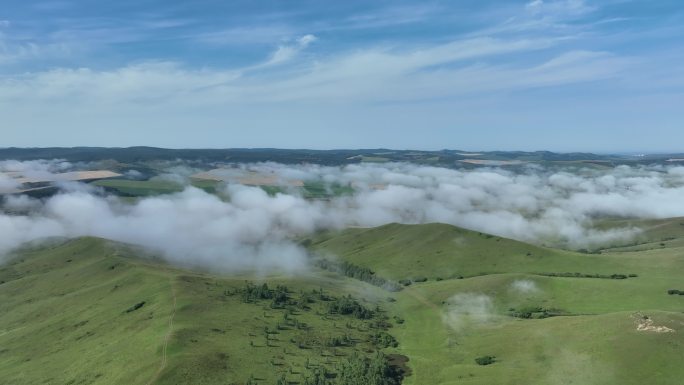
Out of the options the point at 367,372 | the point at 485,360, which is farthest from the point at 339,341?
the point at 485,360

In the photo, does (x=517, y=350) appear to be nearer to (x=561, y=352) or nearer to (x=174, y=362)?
(x=561, y=352)

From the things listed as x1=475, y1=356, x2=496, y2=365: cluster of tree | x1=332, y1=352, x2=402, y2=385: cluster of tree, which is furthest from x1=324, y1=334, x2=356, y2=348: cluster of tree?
x1=475, y1=356, x2=496, y2=365: cluster of tree

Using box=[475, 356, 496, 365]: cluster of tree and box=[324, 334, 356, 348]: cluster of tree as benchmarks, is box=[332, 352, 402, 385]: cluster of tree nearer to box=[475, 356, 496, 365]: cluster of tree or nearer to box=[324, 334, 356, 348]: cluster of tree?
box=[324, 334, 356, 348]: cluster of tree

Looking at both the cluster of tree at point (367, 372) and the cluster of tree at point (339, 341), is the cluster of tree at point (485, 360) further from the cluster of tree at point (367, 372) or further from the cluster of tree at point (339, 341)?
the cluster of tree at point (339, 341)

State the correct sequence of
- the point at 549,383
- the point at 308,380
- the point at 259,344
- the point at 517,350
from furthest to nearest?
the point at 259,344 → the point at 517,350 → the point at 308,380 → the point at 549,383

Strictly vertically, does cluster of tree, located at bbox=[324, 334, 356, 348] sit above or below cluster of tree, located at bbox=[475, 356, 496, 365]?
below

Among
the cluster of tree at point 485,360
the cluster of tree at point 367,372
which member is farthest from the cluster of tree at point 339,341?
the cluster of tree at point 485,360

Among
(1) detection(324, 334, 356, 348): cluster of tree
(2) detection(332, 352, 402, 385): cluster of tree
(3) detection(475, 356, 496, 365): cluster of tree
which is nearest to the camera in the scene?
(2) detection(332, 352, 402, 385): cluster of tree

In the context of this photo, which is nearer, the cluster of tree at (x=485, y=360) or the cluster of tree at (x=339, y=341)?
the cluster of tree at (x=485, y=360)

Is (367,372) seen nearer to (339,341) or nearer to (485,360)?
(339,341)

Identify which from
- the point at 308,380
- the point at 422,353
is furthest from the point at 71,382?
the point at 422,353

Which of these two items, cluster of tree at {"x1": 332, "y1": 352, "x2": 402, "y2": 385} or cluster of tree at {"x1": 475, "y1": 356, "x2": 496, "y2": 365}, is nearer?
cluster of tree at {"x1": 332, "y1": 352, "x2": 402, "y2": 385}
